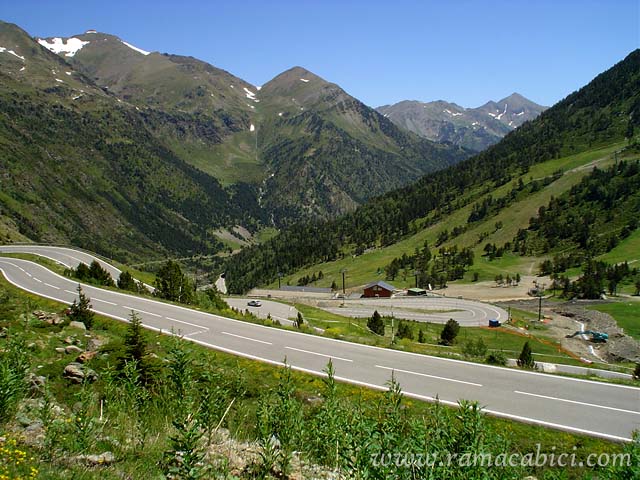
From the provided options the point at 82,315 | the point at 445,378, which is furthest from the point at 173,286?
the point at 445,378

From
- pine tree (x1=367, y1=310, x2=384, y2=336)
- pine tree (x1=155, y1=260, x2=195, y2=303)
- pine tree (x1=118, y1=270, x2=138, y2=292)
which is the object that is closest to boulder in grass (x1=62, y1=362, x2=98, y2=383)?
pine tree (x1=155, y1=260, x2=195, y2=303)

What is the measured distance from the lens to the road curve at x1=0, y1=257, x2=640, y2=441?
1628 centimetres

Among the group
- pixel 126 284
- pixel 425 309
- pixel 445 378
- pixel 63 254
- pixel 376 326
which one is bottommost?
pixel 425 309

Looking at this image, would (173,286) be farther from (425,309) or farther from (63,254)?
(425,309)

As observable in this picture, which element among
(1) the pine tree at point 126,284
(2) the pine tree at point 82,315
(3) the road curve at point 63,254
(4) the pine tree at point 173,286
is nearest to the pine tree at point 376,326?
(4) the pine tree at point 173,286

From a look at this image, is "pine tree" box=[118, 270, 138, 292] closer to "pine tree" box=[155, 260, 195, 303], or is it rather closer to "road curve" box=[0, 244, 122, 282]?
"pine tree" box=[155, 260, 195, 303]

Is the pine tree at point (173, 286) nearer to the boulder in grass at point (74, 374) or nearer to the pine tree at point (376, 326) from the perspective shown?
the pine tree at point (376, 326)

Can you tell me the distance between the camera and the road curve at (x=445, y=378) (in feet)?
53.4

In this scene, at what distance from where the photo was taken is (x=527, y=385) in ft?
63.0

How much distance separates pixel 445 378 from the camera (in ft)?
65.6

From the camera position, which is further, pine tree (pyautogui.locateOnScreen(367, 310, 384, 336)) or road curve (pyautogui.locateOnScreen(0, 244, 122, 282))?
road curve (pyautogui.locateOnScreen(0, 244, 122, 282))

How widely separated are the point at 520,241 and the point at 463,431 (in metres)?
180

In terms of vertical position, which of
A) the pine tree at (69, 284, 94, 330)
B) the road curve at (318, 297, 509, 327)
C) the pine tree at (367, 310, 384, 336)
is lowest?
the road curve at (318, 297, 509, 327)

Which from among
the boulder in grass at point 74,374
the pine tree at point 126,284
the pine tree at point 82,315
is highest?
the boulder in grass at point 74,374
